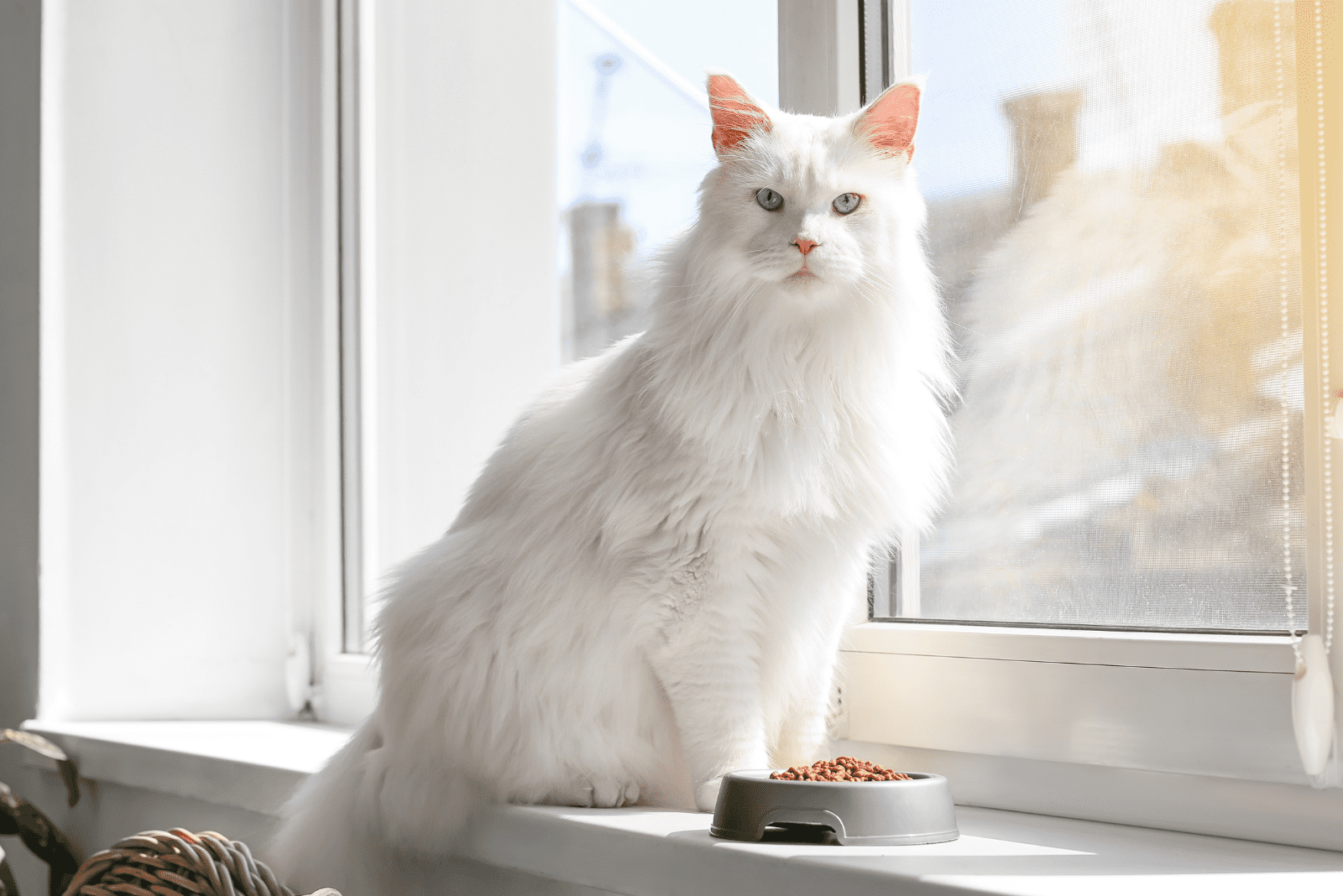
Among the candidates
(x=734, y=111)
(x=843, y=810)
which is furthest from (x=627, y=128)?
(x=843, y=810)

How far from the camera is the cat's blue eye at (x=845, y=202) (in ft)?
3.29

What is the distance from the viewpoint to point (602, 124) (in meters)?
1.74

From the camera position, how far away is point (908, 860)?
83cm

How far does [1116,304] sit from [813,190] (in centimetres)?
33

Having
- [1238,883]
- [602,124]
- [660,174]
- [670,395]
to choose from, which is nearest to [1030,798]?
[1238,883]

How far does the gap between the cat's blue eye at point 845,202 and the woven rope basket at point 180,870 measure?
2.51ft

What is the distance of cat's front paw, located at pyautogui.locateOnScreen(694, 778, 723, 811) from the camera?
3.27 feet

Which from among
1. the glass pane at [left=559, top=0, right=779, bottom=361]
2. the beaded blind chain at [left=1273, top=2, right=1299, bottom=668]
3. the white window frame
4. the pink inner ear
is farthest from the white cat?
the glass pane at [left=559, top=0, right=779, bottom=361]

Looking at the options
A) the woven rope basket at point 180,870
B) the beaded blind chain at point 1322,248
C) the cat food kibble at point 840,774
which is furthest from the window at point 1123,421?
the woven rope basket at point 180,870

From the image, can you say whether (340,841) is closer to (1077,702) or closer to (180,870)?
(180,870)

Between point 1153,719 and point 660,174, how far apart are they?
3.34 feet

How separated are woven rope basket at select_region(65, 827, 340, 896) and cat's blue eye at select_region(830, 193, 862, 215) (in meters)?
0.76

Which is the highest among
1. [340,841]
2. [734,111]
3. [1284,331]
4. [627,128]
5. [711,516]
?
[627,128]

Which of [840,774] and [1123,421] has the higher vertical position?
[1123,421]
